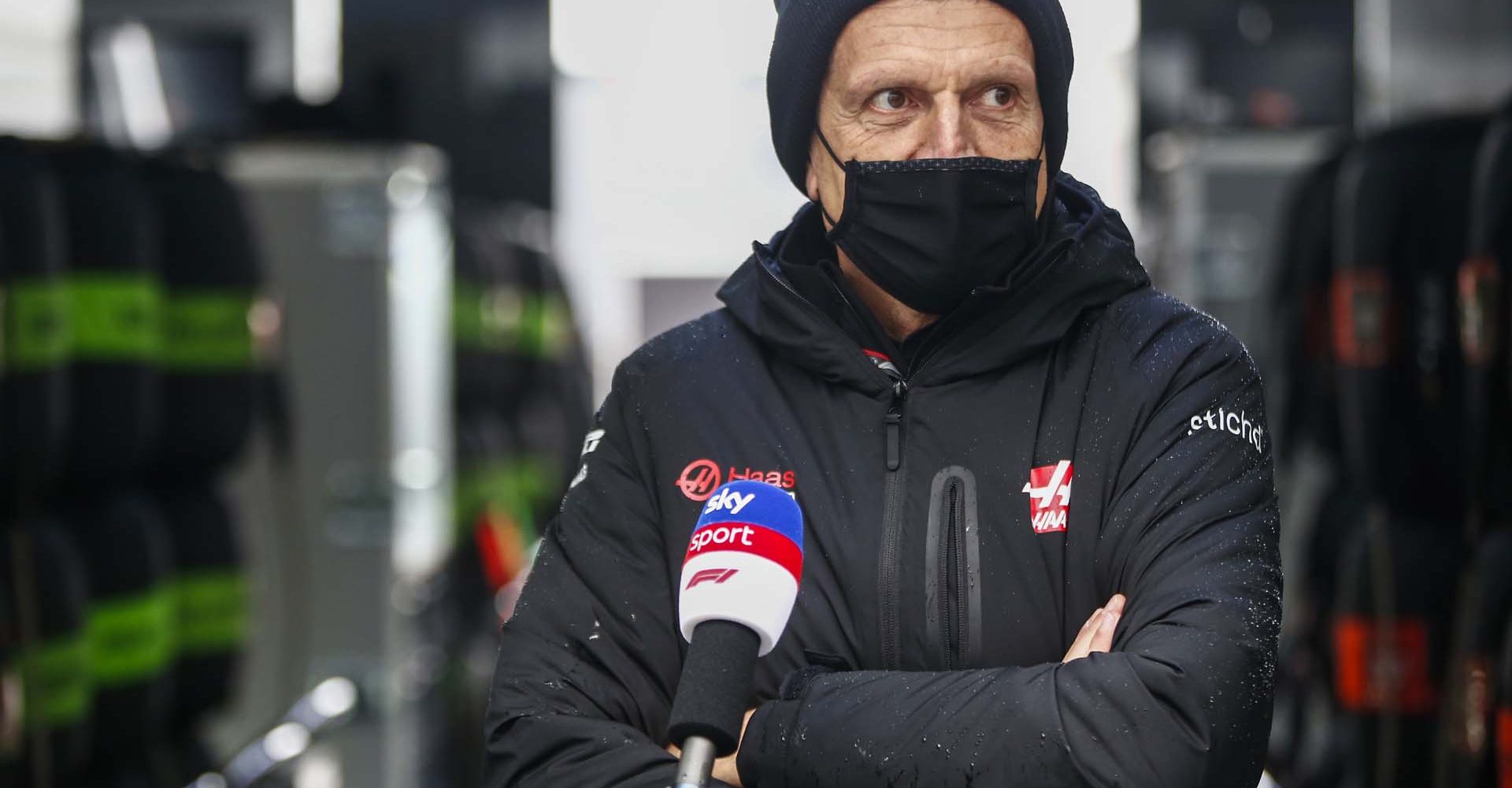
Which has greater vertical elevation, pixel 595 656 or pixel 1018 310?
pixel 1018 310

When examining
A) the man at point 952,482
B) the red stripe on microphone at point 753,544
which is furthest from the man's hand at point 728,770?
the red stripe on microphone at point 753,544

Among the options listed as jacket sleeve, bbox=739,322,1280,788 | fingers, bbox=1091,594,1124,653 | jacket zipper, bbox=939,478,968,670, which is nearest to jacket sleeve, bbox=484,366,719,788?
jacket sleeve, bbox=739,322,1280,788

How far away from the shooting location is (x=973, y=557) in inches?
54.2

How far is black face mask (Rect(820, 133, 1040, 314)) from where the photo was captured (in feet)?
4.53

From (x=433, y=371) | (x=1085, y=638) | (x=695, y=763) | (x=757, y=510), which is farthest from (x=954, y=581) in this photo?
(x=433, y=371)

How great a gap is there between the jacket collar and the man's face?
52mm

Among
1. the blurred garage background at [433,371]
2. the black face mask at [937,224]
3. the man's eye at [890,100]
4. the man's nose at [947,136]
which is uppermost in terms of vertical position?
the man's eye at [890,100]

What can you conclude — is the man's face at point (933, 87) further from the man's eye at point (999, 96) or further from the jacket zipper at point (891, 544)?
the jacket zipper at point (891, 544)

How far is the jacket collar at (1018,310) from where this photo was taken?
55.9 inches

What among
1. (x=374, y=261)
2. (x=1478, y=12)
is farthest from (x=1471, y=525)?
(x=374, y=261)

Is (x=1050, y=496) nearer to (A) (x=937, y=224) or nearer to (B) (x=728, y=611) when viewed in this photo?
(A) (x=937, y=224)

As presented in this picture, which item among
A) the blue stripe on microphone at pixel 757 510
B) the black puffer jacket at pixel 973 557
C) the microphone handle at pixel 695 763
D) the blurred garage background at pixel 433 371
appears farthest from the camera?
the blurred garage background at pixel 433 371

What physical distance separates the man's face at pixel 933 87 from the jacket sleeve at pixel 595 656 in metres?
0.34

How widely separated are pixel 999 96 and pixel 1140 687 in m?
0.46
